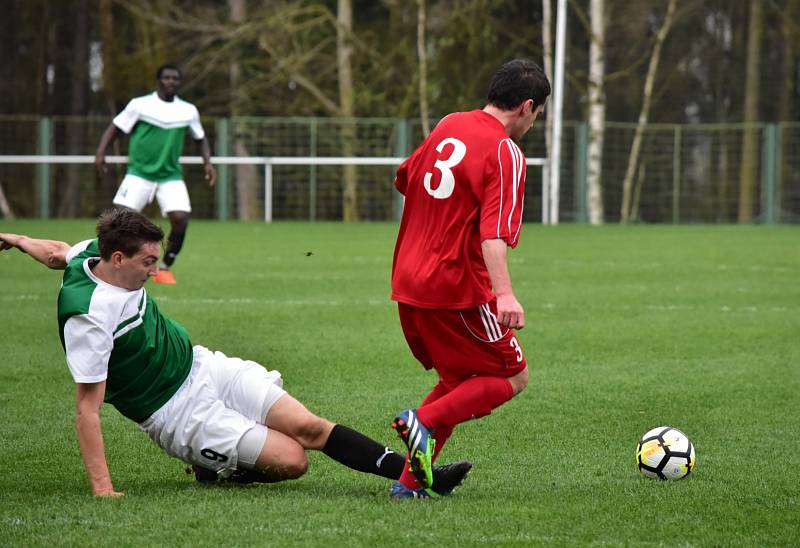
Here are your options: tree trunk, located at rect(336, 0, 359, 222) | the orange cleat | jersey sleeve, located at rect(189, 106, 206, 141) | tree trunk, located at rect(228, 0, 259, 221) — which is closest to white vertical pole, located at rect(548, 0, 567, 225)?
tree trunk, located at rect(336, 0, 359, 222)

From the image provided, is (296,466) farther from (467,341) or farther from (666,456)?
(666,456)

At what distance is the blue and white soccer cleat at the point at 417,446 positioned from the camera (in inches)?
197

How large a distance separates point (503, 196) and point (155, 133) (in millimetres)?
9592

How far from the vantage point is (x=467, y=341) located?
5207 mm

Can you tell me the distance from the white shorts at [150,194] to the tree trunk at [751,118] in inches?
840

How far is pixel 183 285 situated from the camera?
13.7 metres

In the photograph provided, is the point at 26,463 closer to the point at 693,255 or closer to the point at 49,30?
the point at 693,255

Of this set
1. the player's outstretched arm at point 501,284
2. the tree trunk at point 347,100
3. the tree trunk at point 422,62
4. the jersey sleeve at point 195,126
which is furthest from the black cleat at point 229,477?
the tree trunk at point 422,62

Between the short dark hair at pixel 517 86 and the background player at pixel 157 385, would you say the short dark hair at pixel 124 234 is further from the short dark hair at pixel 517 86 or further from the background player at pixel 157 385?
the short dark hair at pixel 517 86

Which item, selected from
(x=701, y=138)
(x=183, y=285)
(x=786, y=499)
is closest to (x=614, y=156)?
(x=701, y=138)

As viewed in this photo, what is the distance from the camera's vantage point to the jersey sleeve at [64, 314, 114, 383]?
16.1 feet

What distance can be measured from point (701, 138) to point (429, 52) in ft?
25.0

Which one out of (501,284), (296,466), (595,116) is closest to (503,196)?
(501,284)

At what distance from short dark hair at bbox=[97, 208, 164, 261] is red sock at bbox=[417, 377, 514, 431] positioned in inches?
50.7
